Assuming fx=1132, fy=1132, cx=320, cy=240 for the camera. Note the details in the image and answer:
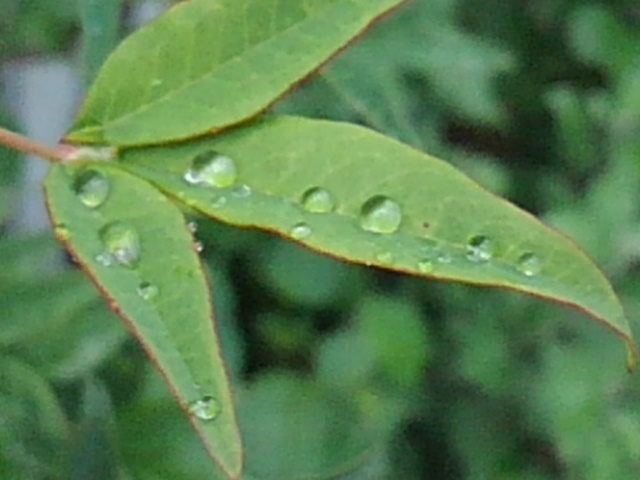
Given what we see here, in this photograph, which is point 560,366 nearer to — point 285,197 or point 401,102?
point 401,102

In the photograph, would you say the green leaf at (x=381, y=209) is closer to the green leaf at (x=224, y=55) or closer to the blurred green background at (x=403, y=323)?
the green leaf at (x=224, y=55)

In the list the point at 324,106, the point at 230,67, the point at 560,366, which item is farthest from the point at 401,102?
the point at 230,67

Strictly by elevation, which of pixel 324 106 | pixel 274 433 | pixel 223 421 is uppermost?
pixel 223 421

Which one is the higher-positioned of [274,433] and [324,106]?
[324,106]

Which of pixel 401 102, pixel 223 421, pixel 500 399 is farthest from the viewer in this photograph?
pixel 500 399

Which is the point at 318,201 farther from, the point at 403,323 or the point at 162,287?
the point at 403,323

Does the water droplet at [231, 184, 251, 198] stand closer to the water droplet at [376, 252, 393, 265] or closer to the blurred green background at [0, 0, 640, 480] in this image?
the water droplet at [376, 252, 393, 265]

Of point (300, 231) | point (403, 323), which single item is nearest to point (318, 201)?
point (300, 231)
